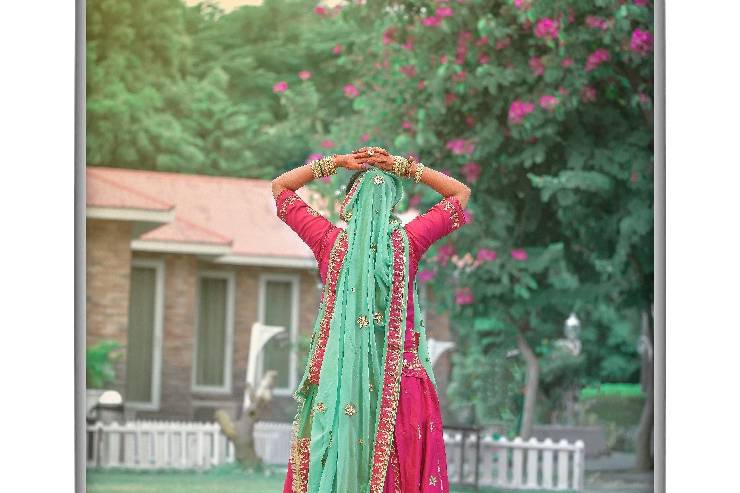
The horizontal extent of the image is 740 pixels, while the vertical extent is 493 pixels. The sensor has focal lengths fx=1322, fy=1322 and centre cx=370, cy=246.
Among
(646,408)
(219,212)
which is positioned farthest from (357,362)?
(646,408)

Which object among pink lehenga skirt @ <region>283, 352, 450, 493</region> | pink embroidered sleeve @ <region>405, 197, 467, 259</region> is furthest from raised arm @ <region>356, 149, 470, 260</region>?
pink lehenga skirt @ <region>283, 352, 450, 493</region>

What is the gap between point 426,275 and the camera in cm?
688

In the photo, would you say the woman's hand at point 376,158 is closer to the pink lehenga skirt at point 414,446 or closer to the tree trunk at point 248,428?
the pink lehenga skirt at point 414,446

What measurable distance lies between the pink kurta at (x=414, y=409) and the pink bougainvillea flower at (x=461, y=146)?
3.30 meters

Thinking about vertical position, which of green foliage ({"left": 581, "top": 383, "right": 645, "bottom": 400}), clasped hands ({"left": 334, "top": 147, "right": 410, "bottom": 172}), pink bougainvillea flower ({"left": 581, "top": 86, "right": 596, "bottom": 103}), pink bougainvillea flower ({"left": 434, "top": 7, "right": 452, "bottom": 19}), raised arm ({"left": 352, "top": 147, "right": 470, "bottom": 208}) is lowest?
green foliage ({"left": 581, "top": 383, "right": 645, "bottom": 400})

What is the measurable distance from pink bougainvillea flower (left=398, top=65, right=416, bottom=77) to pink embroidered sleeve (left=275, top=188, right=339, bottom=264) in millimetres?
3249

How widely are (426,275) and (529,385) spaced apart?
777mm

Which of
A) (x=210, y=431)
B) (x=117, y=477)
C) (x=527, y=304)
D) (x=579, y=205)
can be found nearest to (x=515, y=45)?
(x=579, y=205)

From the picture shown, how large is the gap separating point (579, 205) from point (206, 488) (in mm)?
2379

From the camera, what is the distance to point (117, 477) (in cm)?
643

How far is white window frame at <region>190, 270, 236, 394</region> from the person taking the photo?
660 centimetres

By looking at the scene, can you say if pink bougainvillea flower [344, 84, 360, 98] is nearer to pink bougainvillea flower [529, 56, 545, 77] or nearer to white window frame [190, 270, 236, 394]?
pink bougainvillea flower [529, 56, 545, 77]

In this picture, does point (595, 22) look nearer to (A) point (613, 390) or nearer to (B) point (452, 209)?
(A) point (613, 390)
